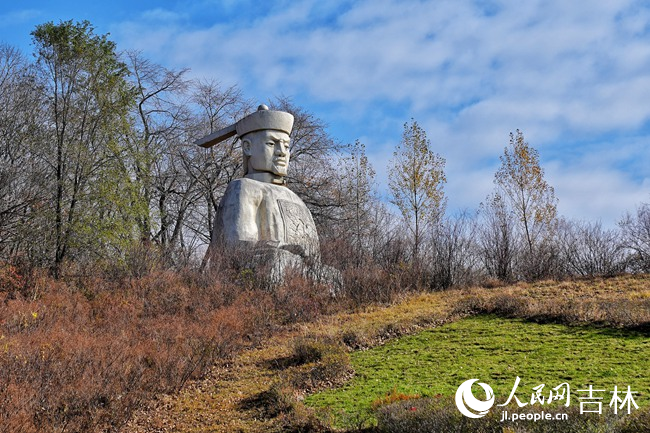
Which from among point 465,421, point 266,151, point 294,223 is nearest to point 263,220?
point 294,223

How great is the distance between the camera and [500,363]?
766cm

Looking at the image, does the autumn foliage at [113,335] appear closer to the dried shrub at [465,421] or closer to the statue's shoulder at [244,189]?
the statue's shoulder at [244,189]

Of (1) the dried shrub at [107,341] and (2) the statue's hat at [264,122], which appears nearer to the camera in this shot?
(1) the dried shrub at [107,341]

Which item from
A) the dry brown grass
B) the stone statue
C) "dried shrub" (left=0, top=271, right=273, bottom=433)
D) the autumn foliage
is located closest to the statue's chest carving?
the stone statue

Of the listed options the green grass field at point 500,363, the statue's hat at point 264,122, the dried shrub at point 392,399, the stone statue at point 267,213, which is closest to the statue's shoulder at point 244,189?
the stone statue at point 267,213

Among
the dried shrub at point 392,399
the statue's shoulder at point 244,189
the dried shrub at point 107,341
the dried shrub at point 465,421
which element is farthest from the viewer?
the statue's shoulder at point 244,189

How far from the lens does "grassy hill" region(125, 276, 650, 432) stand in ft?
21.6

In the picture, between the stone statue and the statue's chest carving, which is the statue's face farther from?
the statue's chest carving

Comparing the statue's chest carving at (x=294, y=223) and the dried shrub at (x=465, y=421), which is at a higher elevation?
the statue's chest carving at (x=294, y=223)

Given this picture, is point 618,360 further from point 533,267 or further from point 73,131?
point 73,131

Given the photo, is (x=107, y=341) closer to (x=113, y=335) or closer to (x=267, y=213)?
(x=113, y=335)

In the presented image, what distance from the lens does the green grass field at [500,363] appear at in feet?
21.6

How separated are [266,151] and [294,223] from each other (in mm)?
1686

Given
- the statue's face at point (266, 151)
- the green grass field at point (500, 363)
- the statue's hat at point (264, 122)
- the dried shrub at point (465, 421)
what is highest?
the statue's hat at point (264, 122)
